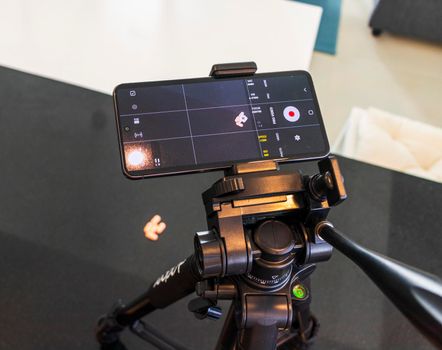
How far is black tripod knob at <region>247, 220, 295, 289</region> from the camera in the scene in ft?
1.59

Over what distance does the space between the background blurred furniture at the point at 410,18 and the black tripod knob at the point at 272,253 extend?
1.74m

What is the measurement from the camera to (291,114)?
22.3 inches

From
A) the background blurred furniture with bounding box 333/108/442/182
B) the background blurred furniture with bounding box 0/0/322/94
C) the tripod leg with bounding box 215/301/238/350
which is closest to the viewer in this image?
the tripod leg with bounding box 215/301/238/350

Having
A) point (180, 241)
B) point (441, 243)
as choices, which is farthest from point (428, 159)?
point (180, 241)

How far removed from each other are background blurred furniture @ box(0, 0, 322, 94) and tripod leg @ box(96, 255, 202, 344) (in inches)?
22.7

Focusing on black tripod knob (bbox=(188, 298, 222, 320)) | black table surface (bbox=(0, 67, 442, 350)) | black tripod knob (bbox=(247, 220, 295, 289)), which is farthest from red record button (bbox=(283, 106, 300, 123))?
black table surface (bbox=(0, 67, 442, 350))

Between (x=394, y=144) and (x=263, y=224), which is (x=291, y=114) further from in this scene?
(x=394, y=144)

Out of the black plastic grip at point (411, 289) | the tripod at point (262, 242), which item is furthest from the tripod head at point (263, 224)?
the black plastic grip at point (411, 289)

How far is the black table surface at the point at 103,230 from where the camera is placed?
969 millimetres

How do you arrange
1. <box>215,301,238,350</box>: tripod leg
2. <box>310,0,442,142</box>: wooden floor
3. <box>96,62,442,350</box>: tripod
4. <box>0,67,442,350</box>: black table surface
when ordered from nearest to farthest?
<box>96,62,442,350</box>: tripod, <box>215,301,238,350</box>: tripod leg, <box>0,67,442,350</box>: black table surface, <box>310,0,442,142</box>: wooden floor

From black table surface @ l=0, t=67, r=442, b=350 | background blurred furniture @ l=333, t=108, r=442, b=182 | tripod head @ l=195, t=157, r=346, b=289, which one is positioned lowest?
black table surface @ l=0, t=67, r=442, b=350

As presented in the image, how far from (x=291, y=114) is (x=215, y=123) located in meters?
0.10

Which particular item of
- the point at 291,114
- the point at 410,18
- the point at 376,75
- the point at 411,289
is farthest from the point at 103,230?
the point at 410,18

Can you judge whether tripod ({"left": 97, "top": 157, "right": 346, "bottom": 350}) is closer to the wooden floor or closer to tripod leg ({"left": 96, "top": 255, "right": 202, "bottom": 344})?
tripod leg ({"left": 96, "top": 255, "right": 202, "bottom": 344})
